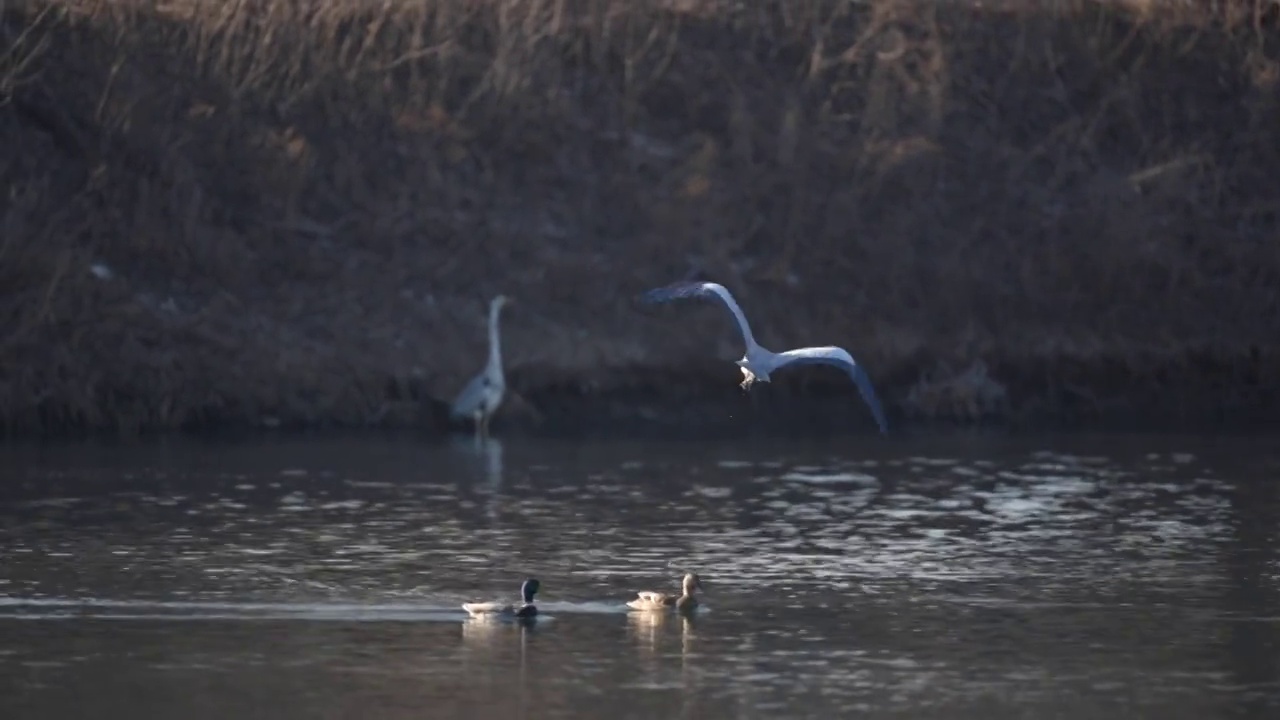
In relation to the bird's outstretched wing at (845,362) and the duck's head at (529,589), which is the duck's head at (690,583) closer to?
the duck's head at (529,589)

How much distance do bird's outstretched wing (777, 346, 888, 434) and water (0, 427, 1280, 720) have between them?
3.77 ft

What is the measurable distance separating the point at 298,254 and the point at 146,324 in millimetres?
2233

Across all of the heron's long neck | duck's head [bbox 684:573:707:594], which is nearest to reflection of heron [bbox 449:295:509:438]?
the heron's long neck

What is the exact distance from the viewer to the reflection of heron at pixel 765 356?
14.6 m

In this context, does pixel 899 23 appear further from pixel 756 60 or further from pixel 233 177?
pixel 233 177

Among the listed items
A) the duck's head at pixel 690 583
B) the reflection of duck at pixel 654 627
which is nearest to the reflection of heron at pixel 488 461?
the duck's head at pixel 690 583

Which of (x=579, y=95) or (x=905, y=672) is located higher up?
(x=579, y=95)

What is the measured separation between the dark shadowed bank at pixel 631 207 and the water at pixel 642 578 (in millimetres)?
2194

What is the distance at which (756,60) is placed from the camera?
29.1 metres

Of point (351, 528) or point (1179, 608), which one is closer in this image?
point (1179, 608)

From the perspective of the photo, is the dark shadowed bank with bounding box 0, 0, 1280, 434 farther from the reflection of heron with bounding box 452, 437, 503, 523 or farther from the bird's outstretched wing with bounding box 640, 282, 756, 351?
the bird's outstretched wing with bounding box 640, 282, 756, 351

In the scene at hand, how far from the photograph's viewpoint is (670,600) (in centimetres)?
1402

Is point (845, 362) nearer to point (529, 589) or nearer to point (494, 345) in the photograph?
point (529, 589)

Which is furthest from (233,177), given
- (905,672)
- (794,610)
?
(905,672)
